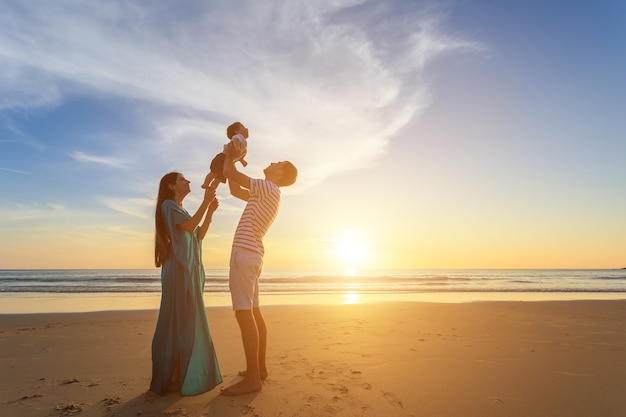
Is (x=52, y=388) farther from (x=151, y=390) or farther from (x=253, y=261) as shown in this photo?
(x=253, y=261)

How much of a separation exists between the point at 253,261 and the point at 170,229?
2.78 feet

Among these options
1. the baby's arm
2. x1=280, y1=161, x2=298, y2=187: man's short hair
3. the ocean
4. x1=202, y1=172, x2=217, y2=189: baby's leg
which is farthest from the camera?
the ocean

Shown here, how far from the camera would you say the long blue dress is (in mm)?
3752

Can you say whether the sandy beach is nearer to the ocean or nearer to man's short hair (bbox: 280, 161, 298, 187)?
man's short hair (bbox: 280, 161, 298, 187)

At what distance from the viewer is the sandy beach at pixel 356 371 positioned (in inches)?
138

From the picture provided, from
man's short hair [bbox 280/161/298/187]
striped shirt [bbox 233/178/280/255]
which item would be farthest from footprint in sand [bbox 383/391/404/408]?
man's short hair [bbox 280/161/298/187]

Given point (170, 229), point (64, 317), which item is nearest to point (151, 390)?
point (170, 229)

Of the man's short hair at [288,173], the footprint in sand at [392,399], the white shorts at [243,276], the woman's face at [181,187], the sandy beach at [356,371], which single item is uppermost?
the man's short hair at [288,173]

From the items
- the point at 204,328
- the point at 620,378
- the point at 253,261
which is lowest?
the point at 620,378

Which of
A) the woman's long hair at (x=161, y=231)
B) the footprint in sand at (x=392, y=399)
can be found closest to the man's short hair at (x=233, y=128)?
the woman's long hair at (x=161, y=231)

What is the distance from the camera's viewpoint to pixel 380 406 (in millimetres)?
3543

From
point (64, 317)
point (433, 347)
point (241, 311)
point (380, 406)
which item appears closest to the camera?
point (380, 406)

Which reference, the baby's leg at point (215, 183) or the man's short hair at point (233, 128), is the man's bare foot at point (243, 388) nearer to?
the baby's leg at point (215, 183)

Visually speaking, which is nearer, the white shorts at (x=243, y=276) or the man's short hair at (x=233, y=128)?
the white shorts at (x=243, y=276)
